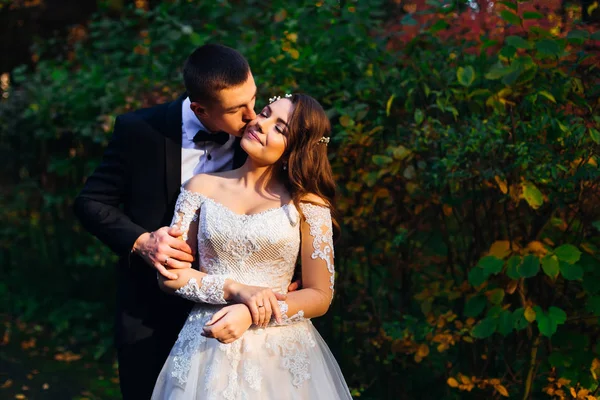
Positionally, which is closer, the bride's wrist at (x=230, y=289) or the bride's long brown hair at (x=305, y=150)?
the bride's wrist at (x=230, y=289)

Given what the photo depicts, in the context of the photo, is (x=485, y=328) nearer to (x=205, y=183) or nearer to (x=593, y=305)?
(x=593, y=305)


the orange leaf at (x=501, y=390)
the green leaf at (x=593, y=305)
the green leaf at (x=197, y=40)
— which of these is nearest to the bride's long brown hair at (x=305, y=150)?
the green leaf at (x=593, y=305)

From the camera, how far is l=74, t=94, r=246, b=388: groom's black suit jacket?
345 cm

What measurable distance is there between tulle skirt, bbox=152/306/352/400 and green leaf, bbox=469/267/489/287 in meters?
0.91

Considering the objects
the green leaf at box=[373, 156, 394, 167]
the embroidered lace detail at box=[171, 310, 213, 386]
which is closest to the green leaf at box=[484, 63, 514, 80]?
the green leaf at box=[373, 156, 394, 167]

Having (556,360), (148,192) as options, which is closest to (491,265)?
(556,360)

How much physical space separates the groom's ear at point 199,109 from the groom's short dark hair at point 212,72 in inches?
0.8

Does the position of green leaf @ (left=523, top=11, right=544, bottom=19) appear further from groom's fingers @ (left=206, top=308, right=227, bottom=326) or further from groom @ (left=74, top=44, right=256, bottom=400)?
groom's fingers @ (left=206, top=308, right=227, bottom=326)

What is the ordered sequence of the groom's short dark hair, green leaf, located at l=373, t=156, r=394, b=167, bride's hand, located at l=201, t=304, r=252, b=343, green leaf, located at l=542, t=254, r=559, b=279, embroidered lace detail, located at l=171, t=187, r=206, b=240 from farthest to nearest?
green leaf, located at l=373, t=156, r=394, b=167 → green leaf, located at l=542, t=254, r=559, b=279 → the groom's short dark hair → embroidered lace detail, located at l=171, t=187, r=206, b=240 → bride's hand, located at l=201, t=304, r=252, b=343

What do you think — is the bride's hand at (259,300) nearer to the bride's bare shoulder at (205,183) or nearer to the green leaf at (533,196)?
→ the bride's bare shoulder at (205,183)

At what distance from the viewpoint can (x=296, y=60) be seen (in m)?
4.90

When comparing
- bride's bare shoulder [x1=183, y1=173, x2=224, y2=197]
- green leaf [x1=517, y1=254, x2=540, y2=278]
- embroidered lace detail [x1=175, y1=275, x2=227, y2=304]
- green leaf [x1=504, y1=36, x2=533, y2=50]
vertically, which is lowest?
green leaf [x1=517, y1=254, x2=540, y2=278]

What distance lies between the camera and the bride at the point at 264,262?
9.92 ft

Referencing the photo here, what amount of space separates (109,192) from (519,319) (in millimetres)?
1883
